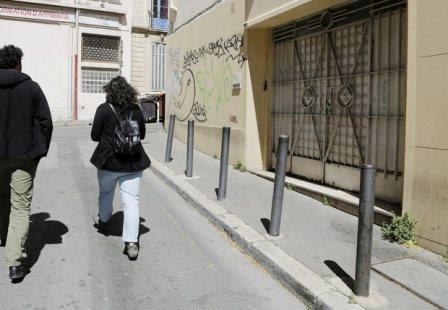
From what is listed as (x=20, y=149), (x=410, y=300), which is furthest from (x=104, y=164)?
(x=410, y=300)

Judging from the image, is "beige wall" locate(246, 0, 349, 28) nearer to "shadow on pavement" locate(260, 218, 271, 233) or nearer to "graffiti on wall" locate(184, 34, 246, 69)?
"graffiti on wall" locate(184, 34, 246, 69)

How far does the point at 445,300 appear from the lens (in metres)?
3.31

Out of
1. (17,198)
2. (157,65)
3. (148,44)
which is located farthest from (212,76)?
(157,65)

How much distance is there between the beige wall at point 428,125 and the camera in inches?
164

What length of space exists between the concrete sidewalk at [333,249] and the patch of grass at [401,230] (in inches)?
4.0

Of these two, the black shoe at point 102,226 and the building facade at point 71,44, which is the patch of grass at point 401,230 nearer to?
the black shoe at point 102,226

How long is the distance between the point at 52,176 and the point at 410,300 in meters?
6.65

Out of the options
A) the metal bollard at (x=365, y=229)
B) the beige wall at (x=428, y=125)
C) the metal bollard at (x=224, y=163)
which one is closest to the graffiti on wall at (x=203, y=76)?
the metal bollard at (x=224, y=163)

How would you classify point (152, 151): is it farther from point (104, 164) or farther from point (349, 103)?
point (104, 164)

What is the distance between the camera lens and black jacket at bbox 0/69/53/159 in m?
3.73

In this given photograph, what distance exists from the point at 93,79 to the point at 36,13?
13.8 ft

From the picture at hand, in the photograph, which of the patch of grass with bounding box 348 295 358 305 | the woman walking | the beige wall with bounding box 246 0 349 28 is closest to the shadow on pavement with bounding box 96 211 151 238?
the woman walking

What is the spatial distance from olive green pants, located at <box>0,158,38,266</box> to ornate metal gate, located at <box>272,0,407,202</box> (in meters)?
3.95

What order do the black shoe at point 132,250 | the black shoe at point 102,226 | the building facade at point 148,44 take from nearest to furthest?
the black shoe at point 132,250, the black shoe at point 102,226, the building facade at point 148,44
